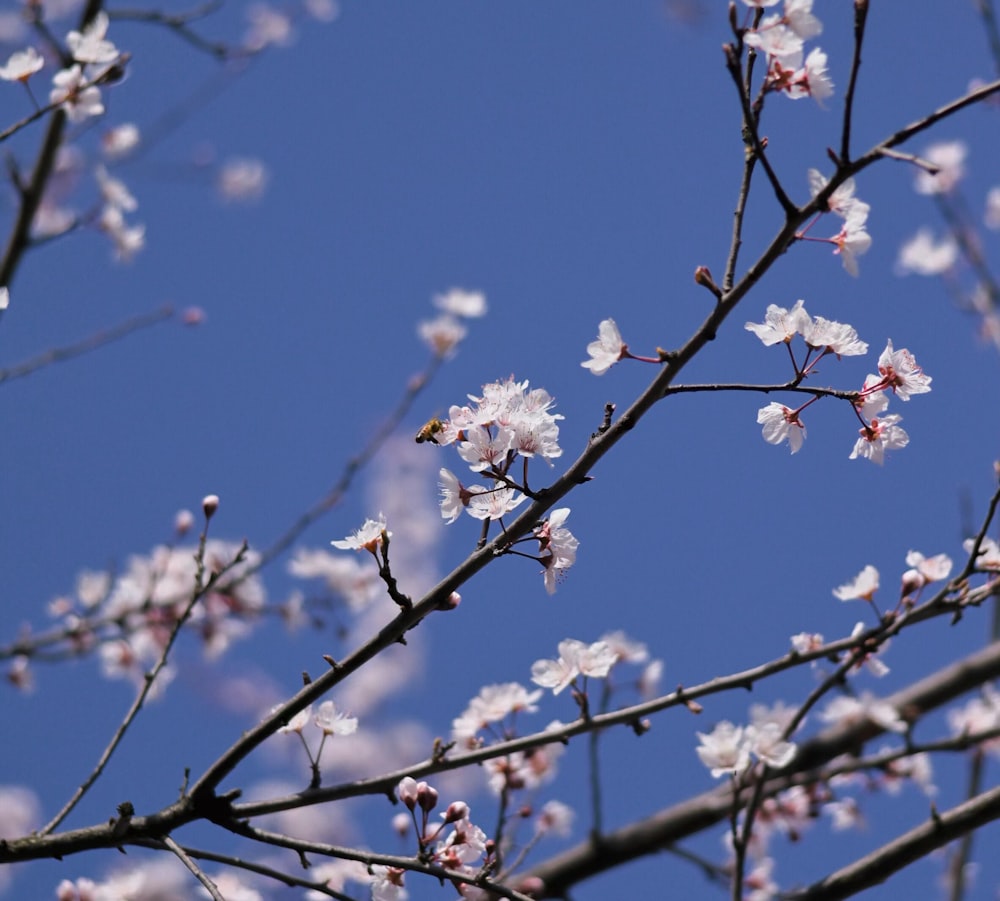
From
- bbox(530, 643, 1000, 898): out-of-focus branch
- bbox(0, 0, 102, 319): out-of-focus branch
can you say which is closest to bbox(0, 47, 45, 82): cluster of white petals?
bbox(0, 0, 102, 319): out-of-focus branch

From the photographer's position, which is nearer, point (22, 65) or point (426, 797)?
point (426, 797)

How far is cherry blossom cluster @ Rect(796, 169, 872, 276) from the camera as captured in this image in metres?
1.90

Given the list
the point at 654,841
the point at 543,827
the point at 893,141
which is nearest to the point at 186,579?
the point at 543,827

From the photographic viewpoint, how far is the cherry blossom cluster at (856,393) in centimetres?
195

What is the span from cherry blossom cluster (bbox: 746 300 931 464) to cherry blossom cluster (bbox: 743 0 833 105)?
0.44 m

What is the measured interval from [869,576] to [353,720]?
145 centimetres

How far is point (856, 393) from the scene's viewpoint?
197 centimetres

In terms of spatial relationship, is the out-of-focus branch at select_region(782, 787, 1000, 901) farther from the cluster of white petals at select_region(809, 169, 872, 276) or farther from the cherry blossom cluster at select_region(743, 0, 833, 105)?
the cherry blossom cluster at select_region(743, 0, 833, 105)

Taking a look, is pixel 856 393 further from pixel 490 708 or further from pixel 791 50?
pixel 490 708

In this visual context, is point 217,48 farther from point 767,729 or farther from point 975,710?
point 975,710

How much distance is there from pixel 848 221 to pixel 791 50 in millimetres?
349

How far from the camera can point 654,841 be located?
3643mm

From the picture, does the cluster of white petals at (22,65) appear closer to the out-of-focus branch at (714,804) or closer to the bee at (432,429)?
the bee at (432,429)

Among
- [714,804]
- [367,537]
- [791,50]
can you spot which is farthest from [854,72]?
[714,804]
